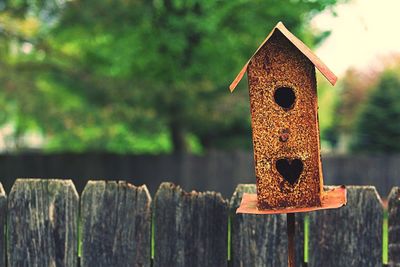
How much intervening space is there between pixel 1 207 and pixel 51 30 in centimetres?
1029

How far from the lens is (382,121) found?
18.5 m

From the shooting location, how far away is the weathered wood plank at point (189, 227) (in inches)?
141

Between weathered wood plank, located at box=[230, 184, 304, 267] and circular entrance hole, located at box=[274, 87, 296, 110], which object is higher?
circular entrance hole, located at box=[274, 87, 296, 110]

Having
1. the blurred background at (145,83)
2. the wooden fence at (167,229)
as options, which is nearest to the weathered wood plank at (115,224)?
the wooden fence at (167,229)

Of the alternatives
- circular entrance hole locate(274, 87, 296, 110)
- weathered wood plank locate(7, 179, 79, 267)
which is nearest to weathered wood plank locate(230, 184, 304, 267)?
circular entrance hole locate(274, 87, 296, 110)

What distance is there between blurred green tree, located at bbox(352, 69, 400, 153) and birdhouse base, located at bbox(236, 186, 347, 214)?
15.6 m

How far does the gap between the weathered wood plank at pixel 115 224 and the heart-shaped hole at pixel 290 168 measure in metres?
0.81

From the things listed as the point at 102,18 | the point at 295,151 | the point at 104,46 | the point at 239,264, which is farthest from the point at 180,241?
the point at 104,46

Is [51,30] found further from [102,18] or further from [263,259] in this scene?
[263,259]

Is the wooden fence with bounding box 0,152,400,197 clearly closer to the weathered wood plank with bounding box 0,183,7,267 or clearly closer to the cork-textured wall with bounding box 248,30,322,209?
the weathered wood plank with bounding box 0,183,7,267

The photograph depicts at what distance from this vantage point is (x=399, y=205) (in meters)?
3.42

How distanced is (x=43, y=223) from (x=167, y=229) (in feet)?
2.19

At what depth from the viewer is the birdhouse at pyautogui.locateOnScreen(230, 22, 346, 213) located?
3.06 metres

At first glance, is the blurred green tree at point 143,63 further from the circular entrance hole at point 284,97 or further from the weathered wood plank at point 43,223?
the circular entrance hole at point 284,97
